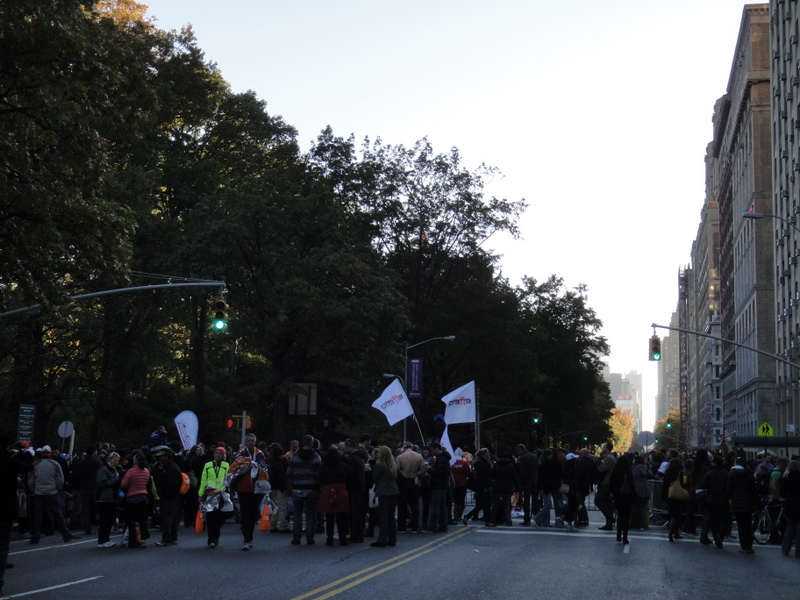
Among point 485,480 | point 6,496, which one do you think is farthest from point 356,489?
point 6,496

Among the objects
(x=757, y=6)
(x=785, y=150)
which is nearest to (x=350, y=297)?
(x=785, y=150)

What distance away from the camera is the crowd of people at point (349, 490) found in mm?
17438

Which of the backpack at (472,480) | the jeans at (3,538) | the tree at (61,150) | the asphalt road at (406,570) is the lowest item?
the asphalt road at (406,570)

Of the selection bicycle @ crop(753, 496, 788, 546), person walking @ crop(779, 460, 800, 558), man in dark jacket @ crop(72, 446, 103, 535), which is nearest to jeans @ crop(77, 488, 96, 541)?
man in dark jacket @ crop(72, 446, 103, 535)

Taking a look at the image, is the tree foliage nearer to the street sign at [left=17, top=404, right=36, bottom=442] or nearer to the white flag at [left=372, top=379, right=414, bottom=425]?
the street sign at [left=17, top=404, right=36, bottom=442]

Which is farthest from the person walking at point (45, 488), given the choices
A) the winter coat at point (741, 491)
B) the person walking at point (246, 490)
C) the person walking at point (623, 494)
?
the winter coat at point (741, 491)

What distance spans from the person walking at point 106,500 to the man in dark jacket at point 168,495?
825 mm

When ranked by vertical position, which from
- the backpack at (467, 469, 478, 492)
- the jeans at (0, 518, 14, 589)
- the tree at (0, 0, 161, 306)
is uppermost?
the tree at (0, 0, 161, 306)

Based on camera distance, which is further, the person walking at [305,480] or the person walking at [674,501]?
the person walking at [674,501]

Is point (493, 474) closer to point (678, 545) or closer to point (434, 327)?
point (678, 545)

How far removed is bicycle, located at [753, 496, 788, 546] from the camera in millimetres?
20719

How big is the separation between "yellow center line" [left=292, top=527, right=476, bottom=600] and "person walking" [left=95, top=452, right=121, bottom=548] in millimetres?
5299

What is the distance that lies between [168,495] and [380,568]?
548cm

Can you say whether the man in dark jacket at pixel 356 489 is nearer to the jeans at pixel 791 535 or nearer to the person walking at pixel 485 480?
the person walking at pixel 485 480
